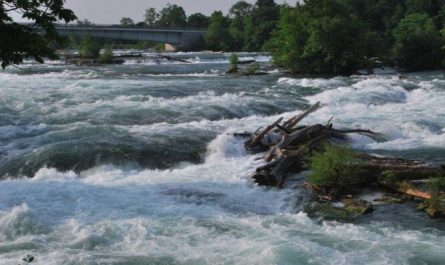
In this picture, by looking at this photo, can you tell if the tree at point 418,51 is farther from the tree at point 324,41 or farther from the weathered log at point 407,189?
the weathered log at point 407,189

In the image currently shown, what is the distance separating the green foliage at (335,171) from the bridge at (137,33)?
68.4 m

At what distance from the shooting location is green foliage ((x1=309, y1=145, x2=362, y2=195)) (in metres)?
12.1

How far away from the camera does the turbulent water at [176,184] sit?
9.33 meters

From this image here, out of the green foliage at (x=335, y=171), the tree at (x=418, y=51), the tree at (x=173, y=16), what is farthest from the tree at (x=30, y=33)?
the tree at (x=173, y=16)

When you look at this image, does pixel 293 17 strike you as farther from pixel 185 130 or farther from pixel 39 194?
pixel 39 194

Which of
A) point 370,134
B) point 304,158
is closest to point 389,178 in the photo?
point 304,158

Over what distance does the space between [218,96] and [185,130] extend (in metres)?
8.54

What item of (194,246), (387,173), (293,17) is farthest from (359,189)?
(293,17)

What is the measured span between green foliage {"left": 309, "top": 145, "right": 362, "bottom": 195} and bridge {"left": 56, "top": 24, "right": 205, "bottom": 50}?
224 ft

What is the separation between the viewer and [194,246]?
31.1 ft

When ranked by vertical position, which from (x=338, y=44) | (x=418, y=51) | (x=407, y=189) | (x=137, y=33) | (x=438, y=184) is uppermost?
(x=338, y=44)

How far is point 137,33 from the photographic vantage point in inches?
3425

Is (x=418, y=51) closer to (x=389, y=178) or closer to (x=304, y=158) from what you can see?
(x=304, y=158)

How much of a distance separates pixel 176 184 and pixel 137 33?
250ft
